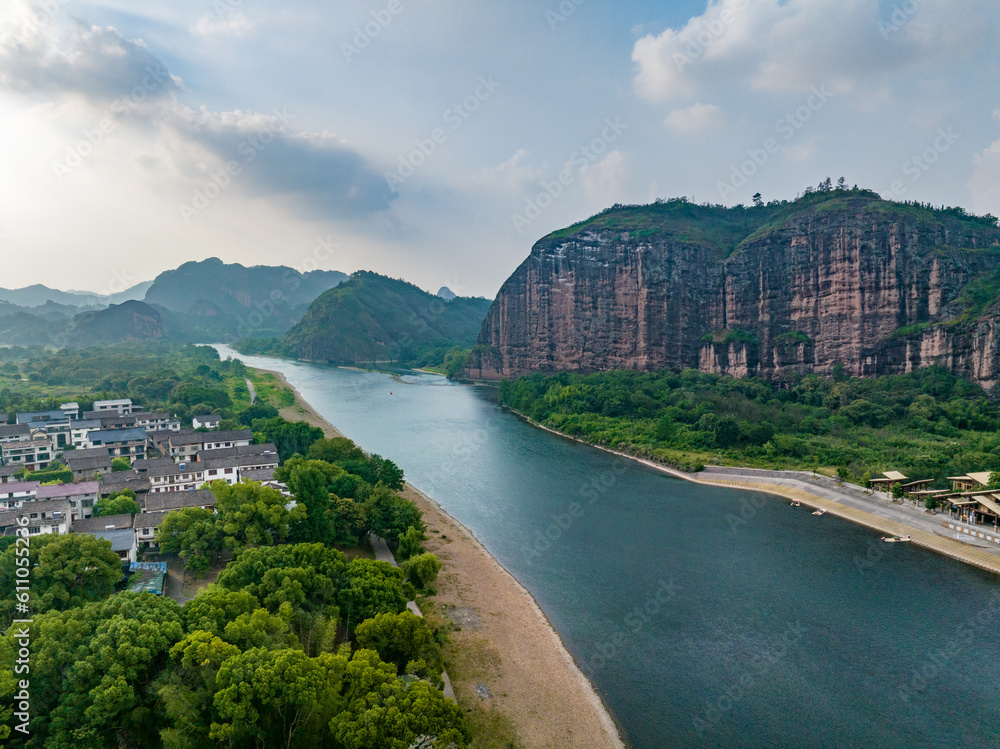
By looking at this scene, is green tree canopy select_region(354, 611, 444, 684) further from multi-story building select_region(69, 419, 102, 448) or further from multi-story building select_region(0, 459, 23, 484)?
multi-story building select_region(69, 419, 102, 448)

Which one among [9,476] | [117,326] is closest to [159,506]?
[9,476]

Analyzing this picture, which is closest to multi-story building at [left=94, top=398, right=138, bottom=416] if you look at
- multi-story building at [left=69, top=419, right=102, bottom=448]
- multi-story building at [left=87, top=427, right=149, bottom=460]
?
multi-story building at [left=69, top=419, right=102, bottom=448]

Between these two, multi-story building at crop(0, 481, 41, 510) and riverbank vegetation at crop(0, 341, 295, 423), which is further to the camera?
riverbank vegetation at crop(0, 341, 295, 423)

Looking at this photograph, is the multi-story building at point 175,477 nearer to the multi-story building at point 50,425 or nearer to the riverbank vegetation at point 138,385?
the multi-story building at point 50,425

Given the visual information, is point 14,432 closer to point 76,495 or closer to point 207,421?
point 207,421

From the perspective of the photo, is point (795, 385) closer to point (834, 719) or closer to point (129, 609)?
point (834, 719)

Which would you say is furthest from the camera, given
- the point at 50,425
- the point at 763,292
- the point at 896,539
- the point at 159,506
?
the point at 763,292
